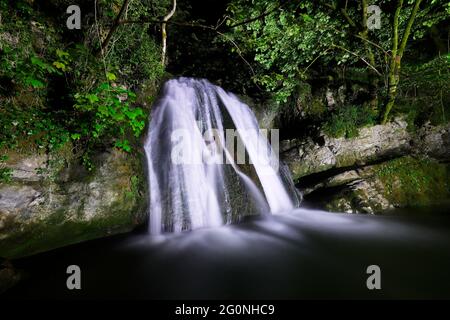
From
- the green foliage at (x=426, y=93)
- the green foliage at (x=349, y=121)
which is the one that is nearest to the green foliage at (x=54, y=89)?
the green foliage at (x=349, y=121)

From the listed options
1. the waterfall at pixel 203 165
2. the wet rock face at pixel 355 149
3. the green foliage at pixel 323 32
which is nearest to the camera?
the waterfall at pixel 203 165

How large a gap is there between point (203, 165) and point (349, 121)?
499 cm

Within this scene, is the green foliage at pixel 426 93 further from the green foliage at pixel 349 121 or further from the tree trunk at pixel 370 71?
the green foliage at pixel 349 121

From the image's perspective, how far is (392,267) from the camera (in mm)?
3623

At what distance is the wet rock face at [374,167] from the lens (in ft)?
21.1

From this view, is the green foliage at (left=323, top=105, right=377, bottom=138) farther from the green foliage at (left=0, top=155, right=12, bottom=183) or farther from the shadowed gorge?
the green foliage at (left=0, top=155, right=12, bottom=183)

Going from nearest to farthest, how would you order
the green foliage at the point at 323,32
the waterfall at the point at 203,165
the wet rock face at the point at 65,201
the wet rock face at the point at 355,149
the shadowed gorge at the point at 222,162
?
the shadowed gorge at the point at 222,162
the wet rock face at the point at 65,201
the waterfall at the point at 203,165
the green foliage at the point at 323,32
the wet rock face at the point at 355,149

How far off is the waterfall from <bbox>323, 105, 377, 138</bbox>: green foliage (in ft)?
6.79

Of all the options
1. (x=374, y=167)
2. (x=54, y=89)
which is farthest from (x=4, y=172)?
(x=374, y=167)

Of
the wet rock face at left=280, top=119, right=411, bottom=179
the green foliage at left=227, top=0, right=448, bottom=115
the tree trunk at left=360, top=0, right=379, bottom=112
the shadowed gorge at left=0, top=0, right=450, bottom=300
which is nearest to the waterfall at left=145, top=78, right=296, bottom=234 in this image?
the shadowed gorge at left=0, top=0, right=450, bottom=300

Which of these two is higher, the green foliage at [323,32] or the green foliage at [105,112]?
the green foliage at [323,32]

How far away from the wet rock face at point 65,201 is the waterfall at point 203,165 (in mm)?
459

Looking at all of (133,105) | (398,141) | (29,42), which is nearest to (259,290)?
(133,105)
